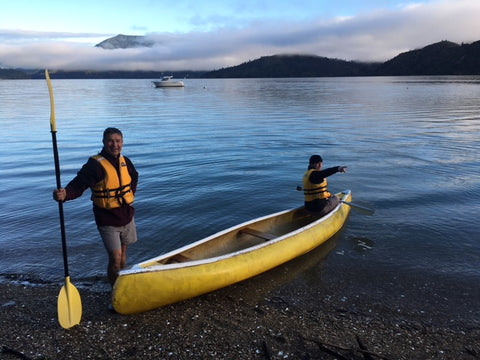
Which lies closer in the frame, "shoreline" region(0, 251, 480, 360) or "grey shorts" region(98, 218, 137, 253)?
"shoreline" region(0, 251, 480, 360)

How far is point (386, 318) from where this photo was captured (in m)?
5.55

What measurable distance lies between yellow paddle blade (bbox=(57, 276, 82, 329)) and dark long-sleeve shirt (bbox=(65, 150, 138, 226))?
3.29 feet

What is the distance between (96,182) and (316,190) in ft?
16.3

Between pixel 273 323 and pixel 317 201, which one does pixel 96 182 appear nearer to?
pixel 273 323

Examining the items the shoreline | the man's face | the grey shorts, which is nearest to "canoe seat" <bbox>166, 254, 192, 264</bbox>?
the shoreline

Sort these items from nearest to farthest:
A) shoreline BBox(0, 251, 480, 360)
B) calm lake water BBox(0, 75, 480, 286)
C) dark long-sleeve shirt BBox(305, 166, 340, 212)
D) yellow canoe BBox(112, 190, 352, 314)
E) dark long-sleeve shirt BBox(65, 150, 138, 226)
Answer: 1. shoreline BBox(0, 251, 480, 360)
2. dark long-sleeve shirt BBox(65, 150, 138, 226)
3. yellow canoe BBox(112, 190, 352, 314)
4. calm lake water BBox(0, 75, 480, 286)
5. dark long-sleeve shirt BBox(305, 166, 340, 212)

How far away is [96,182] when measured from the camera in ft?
16.5

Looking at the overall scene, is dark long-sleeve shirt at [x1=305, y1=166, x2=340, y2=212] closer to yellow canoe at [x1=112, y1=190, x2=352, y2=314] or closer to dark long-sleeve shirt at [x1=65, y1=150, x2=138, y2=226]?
yellow canoe at [x1=112, y1=190, x2=352, y2=314]

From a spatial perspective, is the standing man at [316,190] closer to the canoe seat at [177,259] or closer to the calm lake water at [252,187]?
the calm lake water at [252,187]

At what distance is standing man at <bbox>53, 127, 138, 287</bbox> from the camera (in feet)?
16.4

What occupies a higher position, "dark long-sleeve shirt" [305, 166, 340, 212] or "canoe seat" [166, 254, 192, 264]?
"dark long-sleeve shirt" [305, 166, 340, 212]

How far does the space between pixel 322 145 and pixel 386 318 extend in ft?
46.0

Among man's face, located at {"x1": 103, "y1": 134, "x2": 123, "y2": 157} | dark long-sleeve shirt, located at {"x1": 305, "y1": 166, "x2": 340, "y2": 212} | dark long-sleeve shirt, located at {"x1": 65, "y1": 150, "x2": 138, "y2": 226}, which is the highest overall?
man's face, located at {"x1": 103, "y1": 134, "x2": 123, "y2": 157}

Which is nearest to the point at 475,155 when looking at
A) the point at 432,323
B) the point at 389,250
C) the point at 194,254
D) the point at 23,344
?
the point at 389,250
